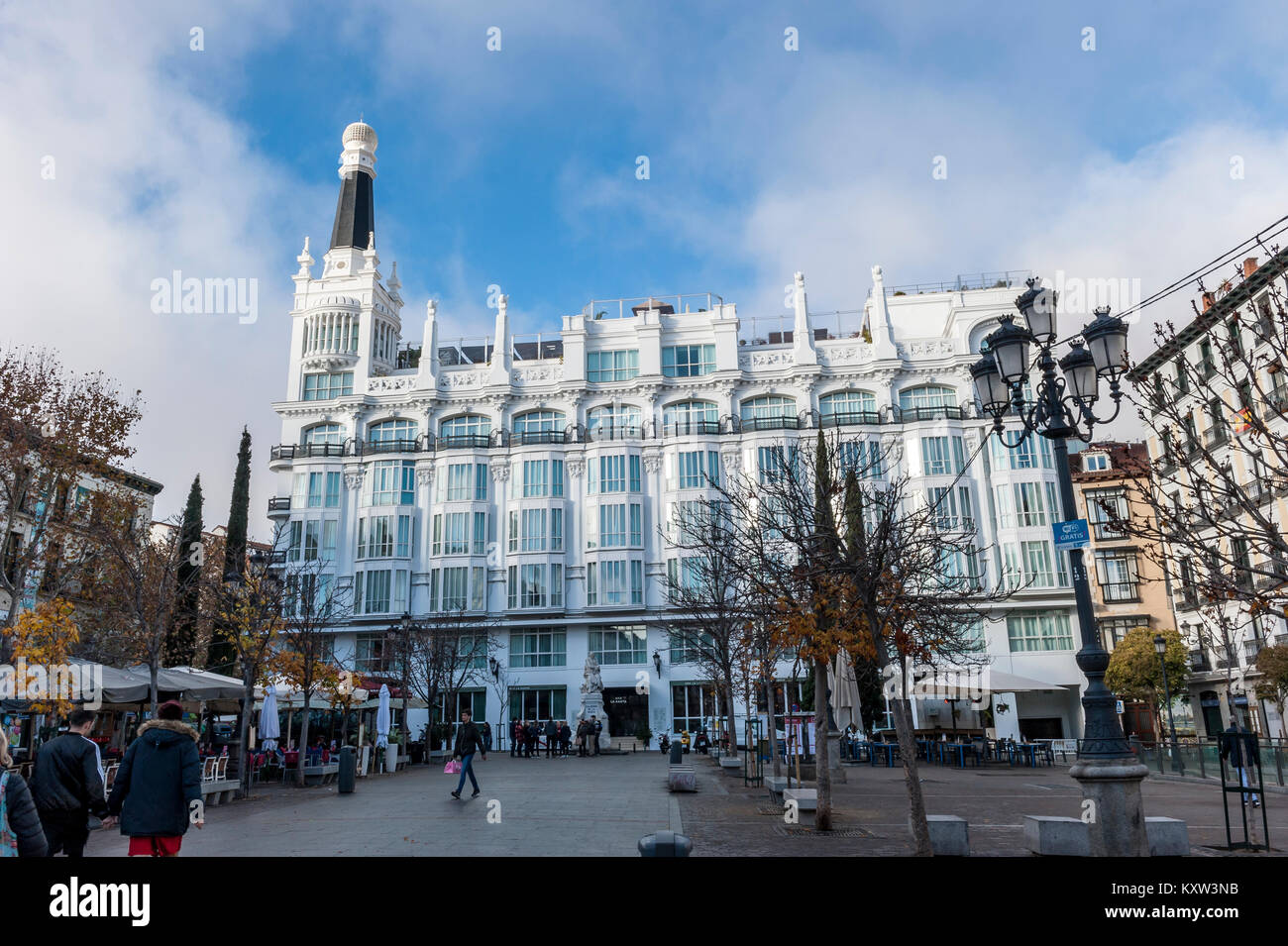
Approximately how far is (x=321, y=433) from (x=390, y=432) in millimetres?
4712

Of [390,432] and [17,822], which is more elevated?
[390,432]

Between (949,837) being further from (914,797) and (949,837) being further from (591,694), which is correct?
(591,694)

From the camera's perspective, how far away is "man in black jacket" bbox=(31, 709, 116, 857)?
7.32 metres

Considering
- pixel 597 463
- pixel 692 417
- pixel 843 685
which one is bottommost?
pixel 843 685

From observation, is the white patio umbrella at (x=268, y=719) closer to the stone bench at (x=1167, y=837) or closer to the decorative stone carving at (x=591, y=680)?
the stone bench at (x=1167, y=837)

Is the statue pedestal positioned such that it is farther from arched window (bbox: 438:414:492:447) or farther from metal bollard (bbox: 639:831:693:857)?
metal bollard (bbox: 639:831:693:857)

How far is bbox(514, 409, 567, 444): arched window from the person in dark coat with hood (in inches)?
1827

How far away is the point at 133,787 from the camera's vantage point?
6.91 m

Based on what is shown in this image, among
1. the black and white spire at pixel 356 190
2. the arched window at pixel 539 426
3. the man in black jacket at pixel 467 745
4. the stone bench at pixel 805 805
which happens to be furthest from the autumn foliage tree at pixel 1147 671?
the black and white spire at pixel 356 190

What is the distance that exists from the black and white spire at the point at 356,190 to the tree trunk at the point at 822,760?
56.0m

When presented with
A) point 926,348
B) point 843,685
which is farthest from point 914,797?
point 926,348
